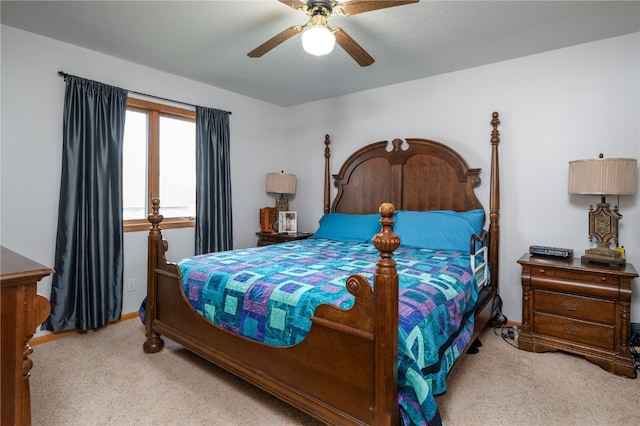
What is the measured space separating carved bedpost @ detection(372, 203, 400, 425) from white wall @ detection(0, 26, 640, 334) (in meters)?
2.36

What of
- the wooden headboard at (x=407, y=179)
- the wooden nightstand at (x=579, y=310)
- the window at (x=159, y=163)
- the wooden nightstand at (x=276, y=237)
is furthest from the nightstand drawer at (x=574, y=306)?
the window at (x=159, y=163)

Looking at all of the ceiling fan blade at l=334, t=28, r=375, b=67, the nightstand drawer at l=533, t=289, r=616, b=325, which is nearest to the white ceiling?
the ceiling fan blade at l=334, t=28, r=375, b=67

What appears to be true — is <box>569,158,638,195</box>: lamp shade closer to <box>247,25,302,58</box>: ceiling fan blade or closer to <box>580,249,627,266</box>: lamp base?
<box>580,249,627,266</box>: lamp base

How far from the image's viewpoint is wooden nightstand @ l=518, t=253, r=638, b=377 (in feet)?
7.34

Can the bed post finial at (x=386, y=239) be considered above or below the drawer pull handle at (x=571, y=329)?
above

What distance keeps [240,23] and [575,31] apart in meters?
2.58

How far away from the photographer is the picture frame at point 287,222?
4324 mm

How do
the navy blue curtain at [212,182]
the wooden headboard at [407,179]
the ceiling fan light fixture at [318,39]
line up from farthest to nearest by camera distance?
the navy blue curtain at [212,182] → the wooden headboard at [407,179] → the ceiling fan light fixture at [318,39]

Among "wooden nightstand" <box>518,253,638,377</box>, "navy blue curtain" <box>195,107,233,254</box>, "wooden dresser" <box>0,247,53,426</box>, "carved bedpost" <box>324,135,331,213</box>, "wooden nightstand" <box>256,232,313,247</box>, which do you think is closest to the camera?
"wooden dresser" <box>0,247,53,426</box>

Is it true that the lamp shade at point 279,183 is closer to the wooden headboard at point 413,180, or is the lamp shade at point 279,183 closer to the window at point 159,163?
the wooden headboard at point 413,180

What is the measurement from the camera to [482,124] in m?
3.29

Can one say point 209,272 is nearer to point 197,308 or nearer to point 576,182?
point 197,308

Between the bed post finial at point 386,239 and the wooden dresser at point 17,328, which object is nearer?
the wooden dresser at point 17,328

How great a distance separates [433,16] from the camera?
2.38 metres
